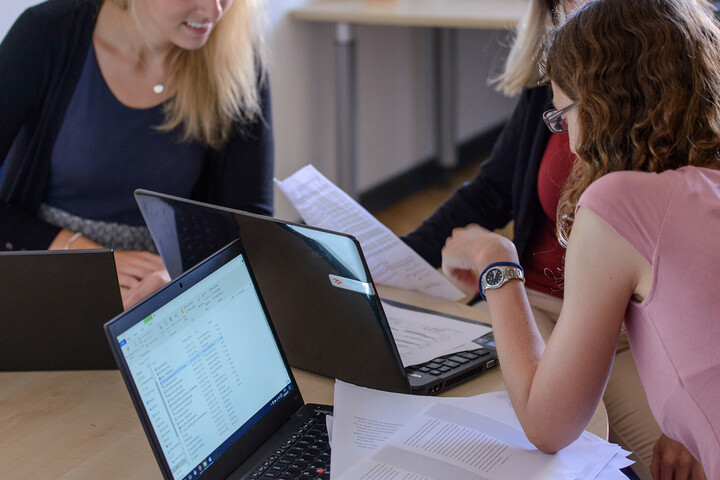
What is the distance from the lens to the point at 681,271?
2.64 ft

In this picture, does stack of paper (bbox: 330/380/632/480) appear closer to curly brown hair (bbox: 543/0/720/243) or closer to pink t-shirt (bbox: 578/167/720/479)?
pink t-shirt (bbox: 578/167/720/479)

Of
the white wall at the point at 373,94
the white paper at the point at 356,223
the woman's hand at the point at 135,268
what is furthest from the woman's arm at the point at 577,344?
the white wall at the point at 373,94

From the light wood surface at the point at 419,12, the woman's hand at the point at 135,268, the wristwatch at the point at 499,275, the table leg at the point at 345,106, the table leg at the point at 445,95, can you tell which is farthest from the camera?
the table leg at the point at 445,95

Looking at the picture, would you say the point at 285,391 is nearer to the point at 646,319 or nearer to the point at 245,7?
the point at 646,319

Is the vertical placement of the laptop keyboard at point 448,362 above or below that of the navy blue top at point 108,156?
below

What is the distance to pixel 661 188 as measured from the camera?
0.82 m

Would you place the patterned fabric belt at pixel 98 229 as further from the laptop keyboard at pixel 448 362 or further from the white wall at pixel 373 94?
the white wall at pixel 373 94

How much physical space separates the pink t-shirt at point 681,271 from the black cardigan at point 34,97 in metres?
1.17

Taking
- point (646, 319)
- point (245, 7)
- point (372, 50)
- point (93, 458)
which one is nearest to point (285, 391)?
point (93, 458)

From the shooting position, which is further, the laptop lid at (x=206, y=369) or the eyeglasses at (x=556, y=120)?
the eyeglasses at (x=556, y=120)

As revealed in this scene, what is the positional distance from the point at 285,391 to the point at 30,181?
93cm

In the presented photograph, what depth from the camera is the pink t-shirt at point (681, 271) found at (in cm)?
80

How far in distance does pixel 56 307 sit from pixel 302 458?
16.8 inches

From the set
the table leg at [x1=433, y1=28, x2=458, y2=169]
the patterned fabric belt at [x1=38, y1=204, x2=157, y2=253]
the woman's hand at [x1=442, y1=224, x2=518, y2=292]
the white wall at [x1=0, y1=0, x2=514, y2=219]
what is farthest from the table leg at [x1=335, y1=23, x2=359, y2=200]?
the woman's hand at [x1=442, y1=224, x2=518, y2=292]
